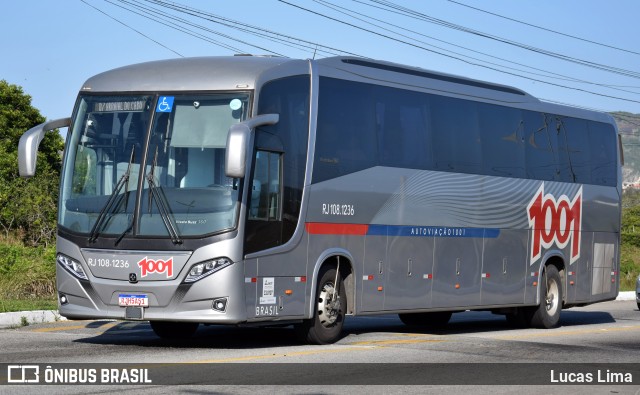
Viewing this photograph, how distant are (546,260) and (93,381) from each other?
40.5 feet

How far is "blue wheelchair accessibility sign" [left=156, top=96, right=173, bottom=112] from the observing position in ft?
48.7

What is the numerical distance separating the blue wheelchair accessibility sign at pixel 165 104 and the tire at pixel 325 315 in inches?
122

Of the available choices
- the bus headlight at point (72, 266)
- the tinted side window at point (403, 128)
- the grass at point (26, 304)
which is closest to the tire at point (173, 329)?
the bus headlight at point (72, 266)

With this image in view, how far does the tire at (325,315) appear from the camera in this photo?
15.8m

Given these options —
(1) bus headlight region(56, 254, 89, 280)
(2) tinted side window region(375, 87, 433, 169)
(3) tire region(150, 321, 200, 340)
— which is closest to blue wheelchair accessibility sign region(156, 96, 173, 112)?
(1) bus headlight region(56, 254, 89, 280)

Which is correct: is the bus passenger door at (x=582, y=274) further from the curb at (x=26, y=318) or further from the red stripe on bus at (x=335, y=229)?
the curb at (x=26, y=318)

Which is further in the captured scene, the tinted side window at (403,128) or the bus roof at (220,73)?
the tinted side window at (403,128)

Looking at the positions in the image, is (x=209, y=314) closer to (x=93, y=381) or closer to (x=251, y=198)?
(x=251, y=198)

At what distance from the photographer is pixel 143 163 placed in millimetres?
14688

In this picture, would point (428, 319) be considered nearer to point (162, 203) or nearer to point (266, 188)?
point (266, 188)

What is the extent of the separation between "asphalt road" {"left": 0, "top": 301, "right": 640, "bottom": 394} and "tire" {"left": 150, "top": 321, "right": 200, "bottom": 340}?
0.71 feet

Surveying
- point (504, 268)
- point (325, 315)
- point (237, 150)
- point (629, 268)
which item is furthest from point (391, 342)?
point (629, 268)

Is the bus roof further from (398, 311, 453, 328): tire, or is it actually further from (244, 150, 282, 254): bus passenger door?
(398, 311, 453, 328): tire

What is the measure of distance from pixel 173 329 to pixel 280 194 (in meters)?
3.09
